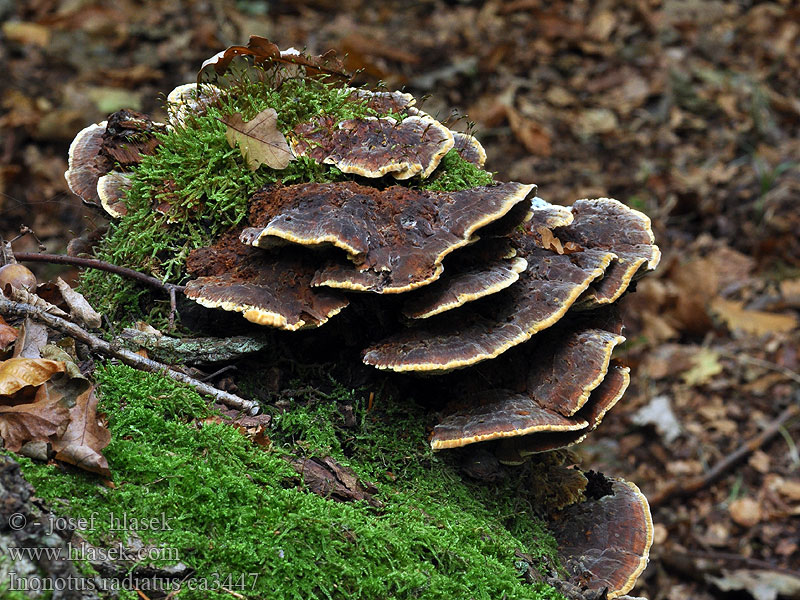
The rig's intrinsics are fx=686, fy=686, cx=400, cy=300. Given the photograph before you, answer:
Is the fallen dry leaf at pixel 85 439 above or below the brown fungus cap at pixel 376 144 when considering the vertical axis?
below

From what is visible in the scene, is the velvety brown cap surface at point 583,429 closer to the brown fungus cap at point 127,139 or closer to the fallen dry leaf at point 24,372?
the fallen dry leaf at point 24,372

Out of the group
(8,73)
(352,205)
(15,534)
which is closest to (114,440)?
(15,534)

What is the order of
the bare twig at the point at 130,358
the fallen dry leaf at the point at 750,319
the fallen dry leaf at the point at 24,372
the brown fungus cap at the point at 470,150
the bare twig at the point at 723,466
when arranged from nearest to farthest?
the fallen dry leaf at the point at 24,372, the bare twig at the point at 130,358, the brown fungus cap at the point at 470,150, the bare twig at the point at 723,466, the fallen dry leaf at the point at 750,319

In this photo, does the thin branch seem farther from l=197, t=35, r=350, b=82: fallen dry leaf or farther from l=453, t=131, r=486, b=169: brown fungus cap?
l=453, t=131, r=486, b=169: brown fungus cap

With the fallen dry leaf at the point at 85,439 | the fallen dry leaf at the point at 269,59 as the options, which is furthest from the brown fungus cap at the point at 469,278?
the fallen dry leaf at the point at 269,59

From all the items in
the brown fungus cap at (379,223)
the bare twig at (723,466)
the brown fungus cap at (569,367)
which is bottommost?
the bare twig at (723,466)

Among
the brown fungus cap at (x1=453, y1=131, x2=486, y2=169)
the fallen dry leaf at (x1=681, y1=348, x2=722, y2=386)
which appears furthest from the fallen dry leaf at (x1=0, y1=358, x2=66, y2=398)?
the fallen dry leaf at (x1=681, y1=348, x2=722, y2=386)
